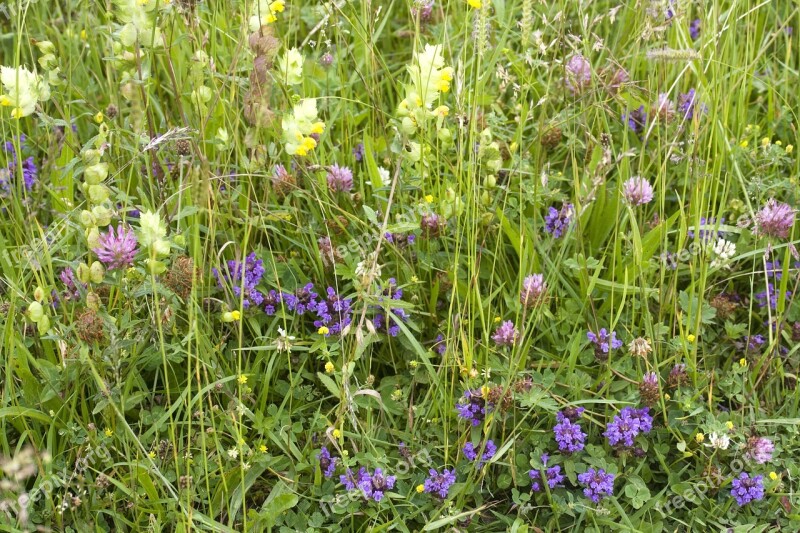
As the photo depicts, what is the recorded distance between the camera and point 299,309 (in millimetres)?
2344

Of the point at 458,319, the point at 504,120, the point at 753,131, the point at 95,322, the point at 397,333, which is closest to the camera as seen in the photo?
the point at 95,322

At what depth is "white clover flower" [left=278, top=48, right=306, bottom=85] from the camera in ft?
7.74

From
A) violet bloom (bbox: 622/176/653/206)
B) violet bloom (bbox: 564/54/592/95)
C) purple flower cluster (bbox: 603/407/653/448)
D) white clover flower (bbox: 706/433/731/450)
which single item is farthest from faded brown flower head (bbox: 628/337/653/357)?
violet bloom (bbox: 564/54/592/95)

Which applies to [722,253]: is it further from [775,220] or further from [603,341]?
[603,341]

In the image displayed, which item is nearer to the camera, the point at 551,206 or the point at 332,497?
the point at 332,497

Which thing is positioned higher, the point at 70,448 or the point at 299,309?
the point at 299,309

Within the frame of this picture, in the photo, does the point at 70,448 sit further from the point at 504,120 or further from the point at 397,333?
the point at 504,120

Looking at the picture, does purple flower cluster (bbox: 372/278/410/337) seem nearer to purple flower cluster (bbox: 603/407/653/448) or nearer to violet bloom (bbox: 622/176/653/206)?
purple flower cluster (bbox: 603/407/653/448)

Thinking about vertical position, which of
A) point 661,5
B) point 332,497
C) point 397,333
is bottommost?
point 332,497

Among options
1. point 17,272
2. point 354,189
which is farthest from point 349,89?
point 17,272

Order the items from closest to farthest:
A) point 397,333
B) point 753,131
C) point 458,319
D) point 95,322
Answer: point 95,322
point 458,319
point 397,333
point 753,131

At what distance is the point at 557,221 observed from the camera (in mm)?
2535

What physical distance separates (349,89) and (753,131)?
4.36 feet

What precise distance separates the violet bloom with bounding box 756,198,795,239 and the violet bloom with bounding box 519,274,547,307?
25.4 inches
